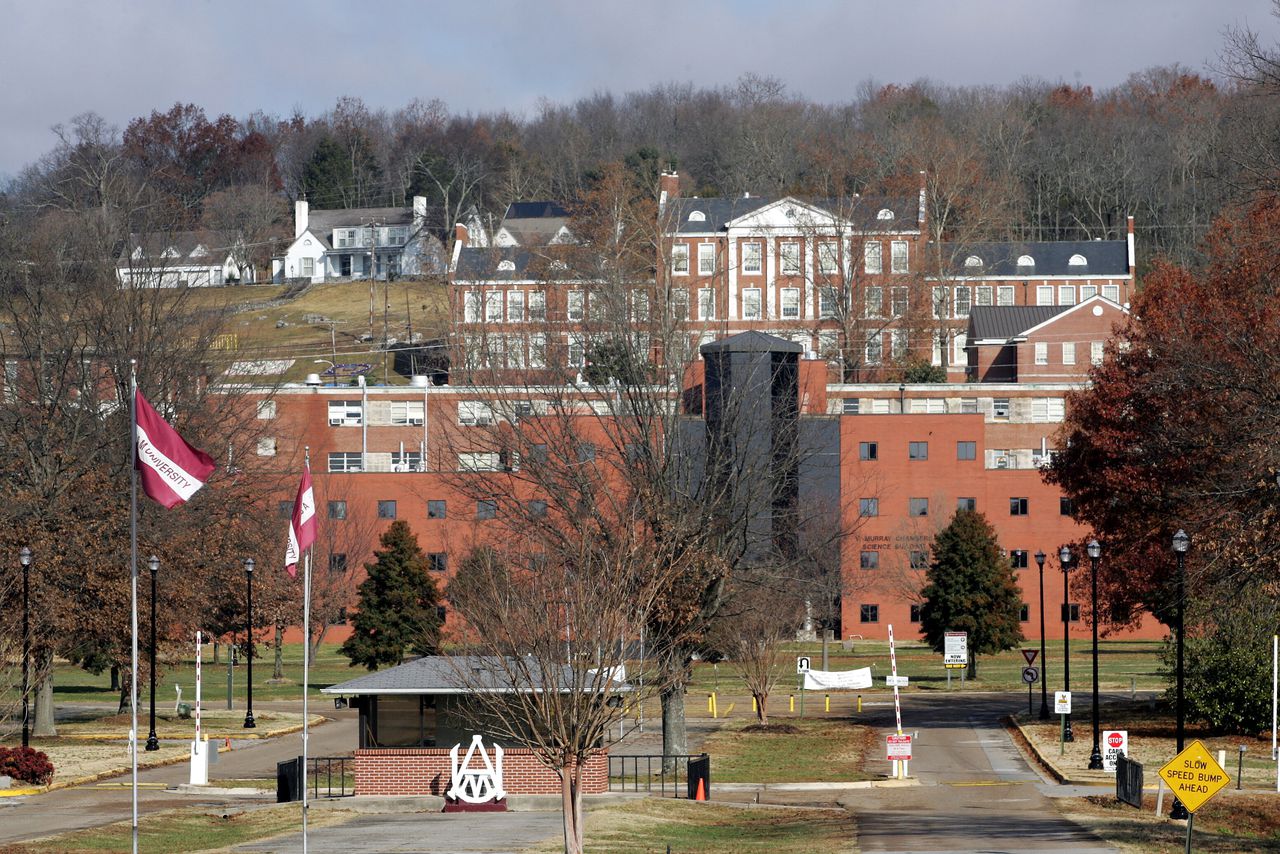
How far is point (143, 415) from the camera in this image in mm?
24422

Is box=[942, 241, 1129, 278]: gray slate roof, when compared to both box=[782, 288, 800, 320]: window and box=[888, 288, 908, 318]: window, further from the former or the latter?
box=[782, 288, 800, 320]: window

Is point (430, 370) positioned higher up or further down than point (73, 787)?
higher up

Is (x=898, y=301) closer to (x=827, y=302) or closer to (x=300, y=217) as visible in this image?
(x=827, y=302)

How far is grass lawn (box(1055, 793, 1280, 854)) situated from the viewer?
94.2 feet

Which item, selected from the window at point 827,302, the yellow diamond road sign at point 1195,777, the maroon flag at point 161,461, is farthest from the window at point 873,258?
the maroon flag at point 161,461

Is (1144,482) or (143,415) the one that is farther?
(1144,482)

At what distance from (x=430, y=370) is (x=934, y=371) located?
122ft

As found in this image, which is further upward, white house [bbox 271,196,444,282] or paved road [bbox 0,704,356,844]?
white house [bbox 271,196,444,282]

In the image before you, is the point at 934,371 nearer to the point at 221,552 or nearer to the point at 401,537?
the point at 401,537

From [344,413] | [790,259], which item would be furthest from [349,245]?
[344,413]

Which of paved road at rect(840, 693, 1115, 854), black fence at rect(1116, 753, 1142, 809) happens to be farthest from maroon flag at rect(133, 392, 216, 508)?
black fence at rect(1116, 753, 1142, 809)

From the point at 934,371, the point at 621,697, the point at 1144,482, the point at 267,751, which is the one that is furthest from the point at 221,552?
the point at 934,371

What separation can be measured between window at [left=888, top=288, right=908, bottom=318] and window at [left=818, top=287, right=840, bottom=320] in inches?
162

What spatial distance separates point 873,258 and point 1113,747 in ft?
281
